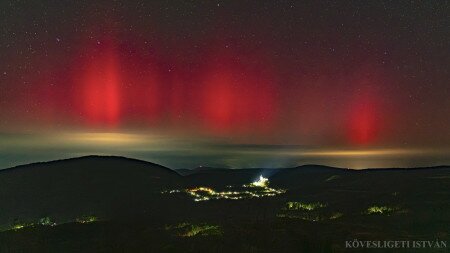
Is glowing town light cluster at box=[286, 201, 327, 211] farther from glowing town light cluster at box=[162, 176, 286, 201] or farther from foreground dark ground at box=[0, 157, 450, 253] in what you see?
glowing town light cluster at box=[162, 176, 286, 201]

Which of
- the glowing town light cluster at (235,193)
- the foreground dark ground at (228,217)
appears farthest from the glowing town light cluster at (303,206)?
the glowing town light cluster at (235,193)

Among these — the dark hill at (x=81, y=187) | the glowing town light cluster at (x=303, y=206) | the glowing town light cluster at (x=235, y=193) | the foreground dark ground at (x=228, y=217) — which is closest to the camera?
the foreground dark ground at (x=228, y=217)

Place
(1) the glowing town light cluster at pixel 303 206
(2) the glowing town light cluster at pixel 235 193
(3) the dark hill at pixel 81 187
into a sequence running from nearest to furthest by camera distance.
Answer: (1) the glowing town light cluster at pixel 303 206
(2) the glowing town light cluster at pixel 235 193
(3) the dark hill at pixel 81 187

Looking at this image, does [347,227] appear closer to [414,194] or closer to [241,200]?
[414,194]

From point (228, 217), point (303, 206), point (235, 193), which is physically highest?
point (235, 193)

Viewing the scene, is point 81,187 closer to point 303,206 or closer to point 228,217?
point 228,217

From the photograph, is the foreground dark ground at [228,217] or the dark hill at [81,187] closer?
the foreground dark ground at [228,217]

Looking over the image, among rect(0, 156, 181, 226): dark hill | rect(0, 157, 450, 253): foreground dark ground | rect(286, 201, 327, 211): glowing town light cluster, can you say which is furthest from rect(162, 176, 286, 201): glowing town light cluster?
rect(286, 201, 327, 211): glowing town light cluster

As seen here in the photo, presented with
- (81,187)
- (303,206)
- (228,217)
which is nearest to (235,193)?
(303,206)

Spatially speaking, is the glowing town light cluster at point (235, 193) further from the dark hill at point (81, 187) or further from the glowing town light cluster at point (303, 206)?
the glowing town light cluster at point (303, 206)
